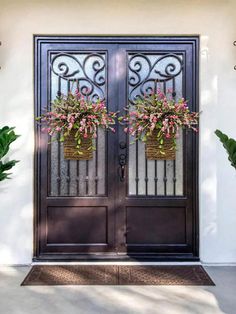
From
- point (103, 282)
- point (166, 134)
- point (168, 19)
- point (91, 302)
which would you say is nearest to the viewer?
point (91, 302)

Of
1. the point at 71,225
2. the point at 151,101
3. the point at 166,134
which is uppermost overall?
the point at 151,101

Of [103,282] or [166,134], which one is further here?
[166,134]

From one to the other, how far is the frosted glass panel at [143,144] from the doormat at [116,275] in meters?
0.77

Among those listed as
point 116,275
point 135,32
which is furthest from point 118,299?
point 135,32

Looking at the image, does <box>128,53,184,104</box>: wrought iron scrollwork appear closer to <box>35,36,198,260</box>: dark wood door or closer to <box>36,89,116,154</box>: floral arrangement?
<box>35,36,198,260</box>: dark wood door

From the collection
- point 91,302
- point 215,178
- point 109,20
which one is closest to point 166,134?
point 215,178

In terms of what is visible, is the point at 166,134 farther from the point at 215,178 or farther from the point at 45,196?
the point at 45,196

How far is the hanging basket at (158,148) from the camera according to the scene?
340 cm

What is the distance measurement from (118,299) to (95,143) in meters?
1.58

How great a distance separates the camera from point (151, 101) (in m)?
3.47

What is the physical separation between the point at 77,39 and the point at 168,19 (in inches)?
37.7

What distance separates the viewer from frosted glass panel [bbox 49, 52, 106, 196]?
12.1 feet

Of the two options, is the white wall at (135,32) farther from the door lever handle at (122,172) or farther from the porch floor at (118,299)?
the door lever handle at (122,172)

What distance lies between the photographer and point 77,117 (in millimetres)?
3365
